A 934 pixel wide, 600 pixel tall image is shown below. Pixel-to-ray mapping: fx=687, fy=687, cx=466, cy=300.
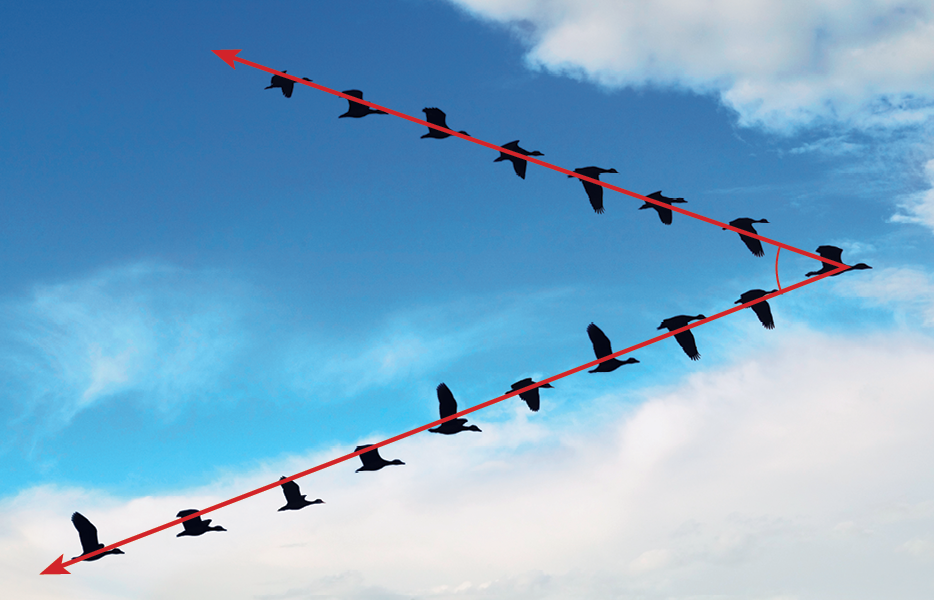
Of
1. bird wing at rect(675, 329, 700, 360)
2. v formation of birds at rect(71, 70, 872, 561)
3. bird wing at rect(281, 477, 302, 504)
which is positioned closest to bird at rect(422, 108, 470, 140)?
v formation of birds at rect(71, 70, 872, 561)

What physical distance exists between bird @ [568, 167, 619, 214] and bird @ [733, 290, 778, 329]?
165 inches

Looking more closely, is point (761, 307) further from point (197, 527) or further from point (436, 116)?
point (197, 527)

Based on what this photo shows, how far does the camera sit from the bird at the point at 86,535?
17703mm

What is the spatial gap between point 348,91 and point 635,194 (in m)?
7.34

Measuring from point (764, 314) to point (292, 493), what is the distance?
1253 centimetres

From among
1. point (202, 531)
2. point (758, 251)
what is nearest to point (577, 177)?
point (758, 251)

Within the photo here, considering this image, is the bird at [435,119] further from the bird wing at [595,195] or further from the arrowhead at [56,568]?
the arrowhead at [56,568]

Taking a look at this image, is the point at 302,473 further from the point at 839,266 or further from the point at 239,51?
the point at 839,266

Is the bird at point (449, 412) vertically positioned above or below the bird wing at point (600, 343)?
below

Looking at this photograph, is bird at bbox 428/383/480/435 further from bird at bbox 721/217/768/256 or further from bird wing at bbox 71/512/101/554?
bird wing at bbox 71/512/101/554

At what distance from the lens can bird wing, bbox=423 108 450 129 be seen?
15.4m

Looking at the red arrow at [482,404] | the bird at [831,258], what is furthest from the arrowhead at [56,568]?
the bird at [831,258]

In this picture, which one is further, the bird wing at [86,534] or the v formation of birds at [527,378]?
the bird wing at [86,534]

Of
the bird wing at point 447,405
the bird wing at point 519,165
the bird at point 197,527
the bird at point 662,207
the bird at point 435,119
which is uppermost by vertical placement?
the bird at point 435,119
